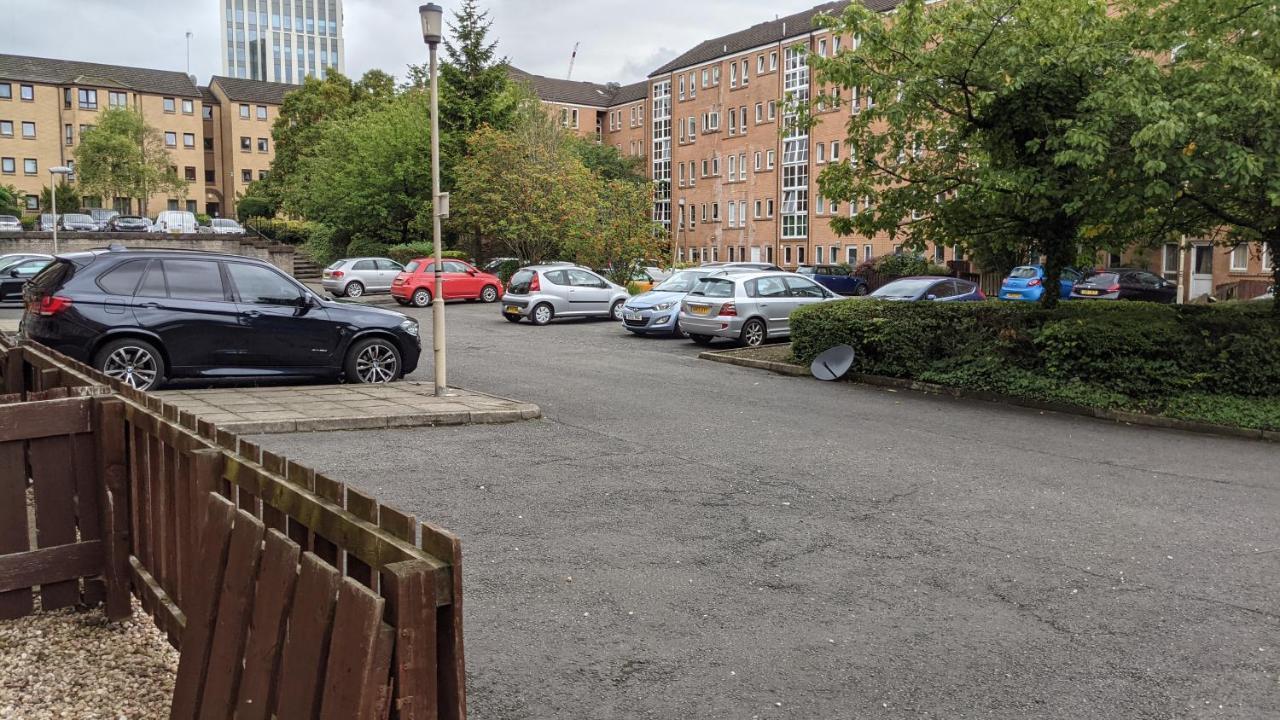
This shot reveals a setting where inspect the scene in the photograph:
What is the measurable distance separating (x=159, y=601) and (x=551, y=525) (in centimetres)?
300

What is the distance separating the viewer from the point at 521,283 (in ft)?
94.1

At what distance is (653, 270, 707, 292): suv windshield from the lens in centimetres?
2558

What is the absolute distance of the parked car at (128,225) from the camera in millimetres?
58719

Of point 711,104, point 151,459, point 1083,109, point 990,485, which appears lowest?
point 990,485

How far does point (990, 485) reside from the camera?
28.8 ft

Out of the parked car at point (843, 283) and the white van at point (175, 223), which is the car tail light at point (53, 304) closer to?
the parked car at point (843, 283)

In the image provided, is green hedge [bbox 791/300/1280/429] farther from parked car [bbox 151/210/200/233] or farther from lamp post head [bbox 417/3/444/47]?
parked car [bbox 151/210/200/233]

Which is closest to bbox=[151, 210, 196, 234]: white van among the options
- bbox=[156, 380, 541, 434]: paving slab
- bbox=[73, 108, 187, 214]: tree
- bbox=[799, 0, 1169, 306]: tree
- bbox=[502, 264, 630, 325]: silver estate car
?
bbox=[73, 108, 187, 214]: tree

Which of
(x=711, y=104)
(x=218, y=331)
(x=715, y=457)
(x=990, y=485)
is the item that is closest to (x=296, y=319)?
(x=218, y=331)

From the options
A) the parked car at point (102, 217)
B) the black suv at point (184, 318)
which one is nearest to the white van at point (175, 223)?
the parked car at point (102, 217)

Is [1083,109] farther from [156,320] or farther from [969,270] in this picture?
[969,270]

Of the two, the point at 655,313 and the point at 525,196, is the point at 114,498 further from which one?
the point at 525,196

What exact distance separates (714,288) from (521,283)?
8011 millimetres

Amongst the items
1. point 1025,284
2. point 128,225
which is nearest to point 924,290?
point 1025,284
